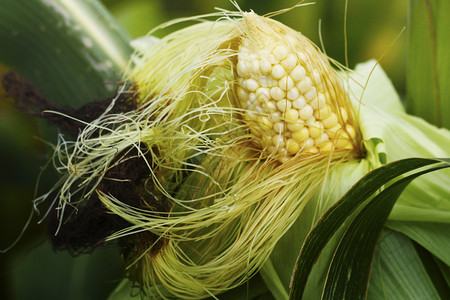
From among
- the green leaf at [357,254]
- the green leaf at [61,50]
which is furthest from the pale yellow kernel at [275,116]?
the green leaf at [61,50]

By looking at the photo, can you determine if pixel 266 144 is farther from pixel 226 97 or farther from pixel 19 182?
pixel 19 182

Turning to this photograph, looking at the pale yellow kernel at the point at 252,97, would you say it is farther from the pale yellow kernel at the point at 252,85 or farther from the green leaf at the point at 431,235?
the green leaf at the point at 431,235

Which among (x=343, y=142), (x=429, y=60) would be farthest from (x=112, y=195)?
(x=429, y=60)

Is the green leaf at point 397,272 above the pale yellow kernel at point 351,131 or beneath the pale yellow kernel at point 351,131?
beneath

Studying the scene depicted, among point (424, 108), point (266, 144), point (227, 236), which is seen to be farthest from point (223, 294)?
point (424, 108)

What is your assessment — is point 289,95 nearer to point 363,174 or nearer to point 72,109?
point 363,174

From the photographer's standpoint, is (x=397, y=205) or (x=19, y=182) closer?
(x=397, y=205)

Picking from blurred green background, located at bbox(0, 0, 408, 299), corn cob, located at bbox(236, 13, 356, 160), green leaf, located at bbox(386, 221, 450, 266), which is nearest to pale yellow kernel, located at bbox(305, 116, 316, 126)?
corn cob, located at bbox(236, 13, 356, 160)
